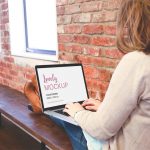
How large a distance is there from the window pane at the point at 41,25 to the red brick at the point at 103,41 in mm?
744

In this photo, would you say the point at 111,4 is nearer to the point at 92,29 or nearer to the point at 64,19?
the point at 92,29

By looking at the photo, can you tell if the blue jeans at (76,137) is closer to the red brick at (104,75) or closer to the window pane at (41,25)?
the red brick at (104,75)

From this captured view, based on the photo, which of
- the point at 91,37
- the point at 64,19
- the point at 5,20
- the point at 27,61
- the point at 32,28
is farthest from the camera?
the point at 5,20

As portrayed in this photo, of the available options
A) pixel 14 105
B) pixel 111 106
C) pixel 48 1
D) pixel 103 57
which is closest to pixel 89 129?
pixel 111 106

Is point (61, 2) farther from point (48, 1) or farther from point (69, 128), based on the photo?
point (69, 128)

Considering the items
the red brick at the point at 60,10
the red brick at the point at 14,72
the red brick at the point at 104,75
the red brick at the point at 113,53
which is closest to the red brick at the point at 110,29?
the red brick at the point at 113,53

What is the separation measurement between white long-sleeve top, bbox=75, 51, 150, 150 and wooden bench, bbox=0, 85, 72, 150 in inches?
18.5

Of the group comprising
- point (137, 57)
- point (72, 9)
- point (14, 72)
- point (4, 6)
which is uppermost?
point (4, 6)

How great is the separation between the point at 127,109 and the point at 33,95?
112 cm

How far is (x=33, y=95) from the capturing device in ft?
6.75

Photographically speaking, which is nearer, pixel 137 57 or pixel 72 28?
pixel 137 57

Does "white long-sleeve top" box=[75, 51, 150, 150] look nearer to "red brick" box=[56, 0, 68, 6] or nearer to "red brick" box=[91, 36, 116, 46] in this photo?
"red brick" box=[91, 36, 116, 46]

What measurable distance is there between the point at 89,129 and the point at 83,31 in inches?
44.3

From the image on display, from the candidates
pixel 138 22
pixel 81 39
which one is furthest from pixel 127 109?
pixel 81 39
